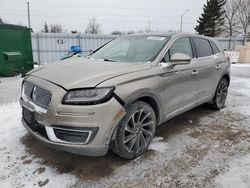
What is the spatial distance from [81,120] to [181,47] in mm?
2286

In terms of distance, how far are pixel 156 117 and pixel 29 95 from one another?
175 centimetres

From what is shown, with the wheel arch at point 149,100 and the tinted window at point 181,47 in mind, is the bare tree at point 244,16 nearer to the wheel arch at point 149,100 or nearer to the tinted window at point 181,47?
the tinted window at point 181,47

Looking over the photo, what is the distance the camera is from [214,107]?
17.7 ft

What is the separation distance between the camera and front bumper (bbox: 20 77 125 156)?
8.42 ft

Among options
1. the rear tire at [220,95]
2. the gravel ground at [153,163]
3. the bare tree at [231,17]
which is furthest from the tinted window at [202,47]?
the bare tree at [231,17]

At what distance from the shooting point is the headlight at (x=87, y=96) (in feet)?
8.52

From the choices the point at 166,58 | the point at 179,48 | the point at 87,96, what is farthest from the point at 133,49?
the point at 87,96

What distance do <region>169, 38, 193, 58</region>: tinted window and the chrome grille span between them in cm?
196

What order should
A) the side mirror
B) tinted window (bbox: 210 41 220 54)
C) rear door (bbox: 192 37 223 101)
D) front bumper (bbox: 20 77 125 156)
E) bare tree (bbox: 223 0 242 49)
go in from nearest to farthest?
1. front bumper (bbox: 20 77 125 156)
2. the side mirror
3. rear door (bbox: 192 37 223 101)
4. tinted window (bbox: 210 41 220 54)
5. bare tree (bbox: 223 0 242 49)

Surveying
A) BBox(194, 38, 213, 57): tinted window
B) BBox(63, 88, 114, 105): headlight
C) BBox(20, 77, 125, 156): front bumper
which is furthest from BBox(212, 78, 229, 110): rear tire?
BBox(63, 88, 114, 105): headlight

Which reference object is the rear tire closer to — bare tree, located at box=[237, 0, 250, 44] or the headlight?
the headlight

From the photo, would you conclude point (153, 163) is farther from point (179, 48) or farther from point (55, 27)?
point (55, 27)

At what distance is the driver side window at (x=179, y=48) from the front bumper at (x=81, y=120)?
4.35 feet

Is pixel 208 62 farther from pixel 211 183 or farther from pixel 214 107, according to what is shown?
pixel 211 183
